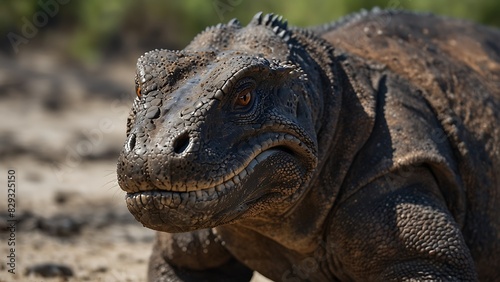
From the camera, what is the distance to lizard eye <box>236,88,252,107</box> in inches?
220

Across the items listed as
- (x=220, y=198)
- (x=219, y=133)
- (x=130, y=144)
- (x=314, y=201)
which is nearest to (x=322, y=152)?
(x=314, y=201)

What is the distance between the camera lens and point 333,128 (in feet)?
21.1

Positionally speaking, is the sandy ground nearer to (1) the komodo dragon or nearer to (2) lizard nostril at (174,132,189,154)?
(1) the komodo dragon

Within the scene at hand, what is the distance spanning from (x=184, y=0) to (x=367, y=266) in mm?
16842

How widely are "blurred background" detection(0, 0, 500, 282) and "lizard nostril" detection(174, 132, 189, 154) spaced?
2.80 ft

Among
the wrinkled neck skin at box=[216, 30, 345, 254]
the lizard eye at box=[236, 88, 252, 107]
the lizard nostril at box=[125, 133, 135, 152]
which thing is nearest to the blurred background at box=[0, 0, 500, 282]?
the lizard nostril at box=[125, 133, 135, 152]

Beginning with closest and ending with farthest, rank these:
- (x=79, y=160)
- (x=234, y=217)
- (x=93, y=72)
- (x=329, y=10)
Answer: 1. (x=234, y=217)
2. (x=79, y=160)
3. (x=329, y=10)
4. (x=93, y=72)

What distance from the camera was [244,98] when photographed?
5613mm

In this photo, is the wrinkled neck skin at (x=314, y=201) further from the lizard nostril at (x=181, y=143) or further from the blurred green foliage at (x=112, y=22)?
the blurred green foliage at (x=112, y=22)

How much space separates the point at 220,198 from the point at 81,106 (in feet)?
42.2

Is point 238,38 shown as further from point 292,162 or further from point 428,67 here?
point 428,67

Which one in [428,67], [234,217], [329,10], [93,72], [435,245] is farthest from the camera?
[93,72]

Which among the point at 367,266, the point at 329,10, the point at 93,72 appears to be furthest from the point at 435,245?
the point at 93,72

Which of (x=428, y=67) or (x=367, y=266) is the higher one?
(x=428, y=67)
